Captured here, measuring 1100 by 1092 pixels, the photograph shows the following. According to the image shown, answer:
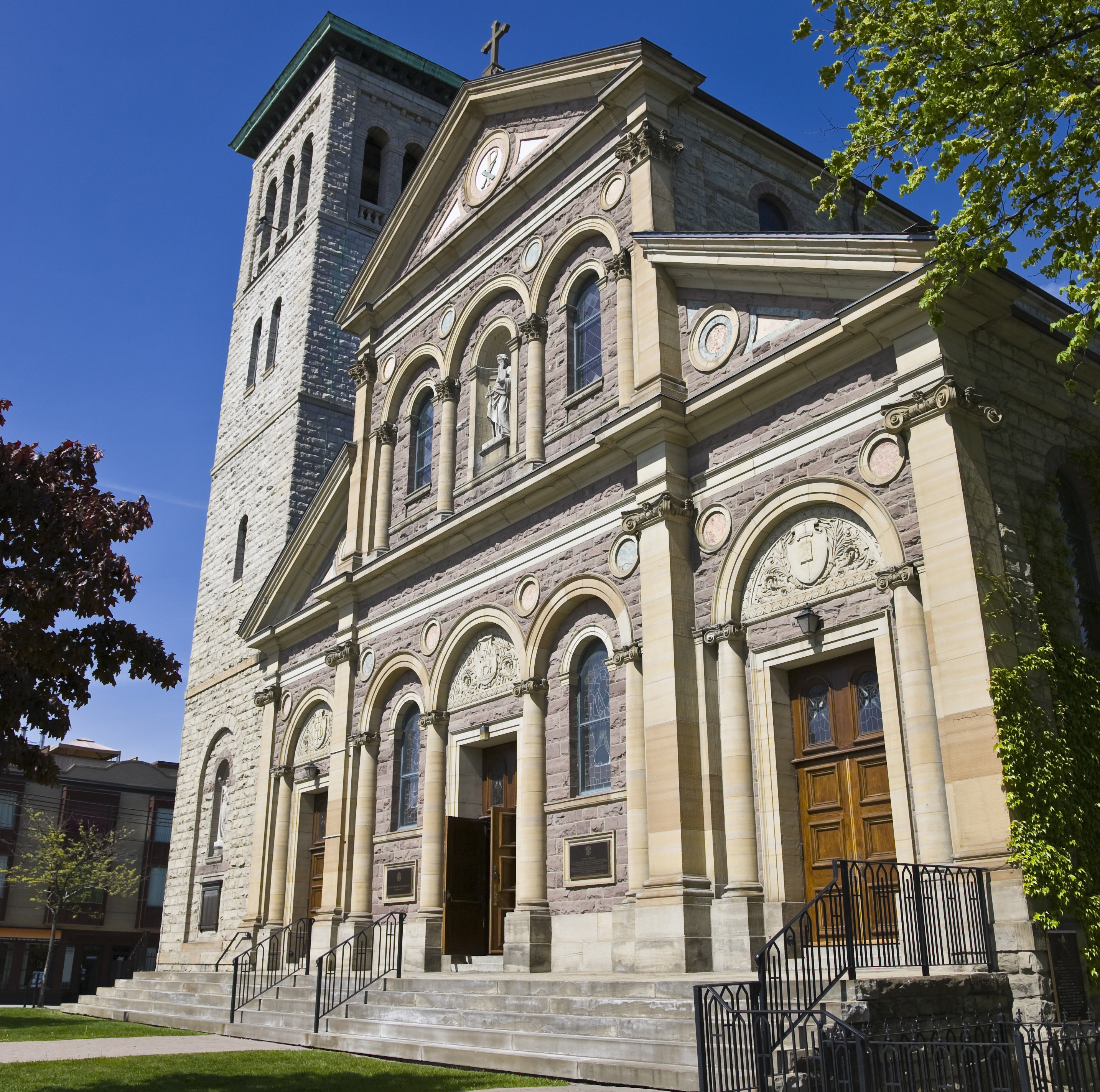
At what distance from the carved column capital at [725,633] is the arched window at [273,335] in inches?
849

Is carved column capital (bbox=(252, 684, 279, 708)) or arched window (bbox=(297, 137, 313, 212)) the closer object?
carved column capital (bbox=(252, 684, 279, 708))

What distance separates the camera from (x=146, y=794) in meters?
55.4

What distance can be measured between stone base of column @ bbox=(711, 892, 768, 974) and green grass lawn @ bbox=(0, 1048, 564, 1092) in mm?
3118

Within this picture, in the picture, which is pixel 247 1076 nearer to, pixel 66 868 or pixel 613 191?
pixel 613 191

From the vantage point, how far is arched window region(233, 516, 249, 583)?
3023 cm

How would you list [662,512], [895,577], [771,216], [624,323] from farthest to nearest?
[771,216], [624,323], [662,512], [895,577]

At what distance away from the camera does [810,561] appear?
533 inches

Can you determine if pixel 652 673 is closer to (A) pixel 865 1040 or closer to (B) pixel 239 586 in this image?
(A) pixel 865 1040

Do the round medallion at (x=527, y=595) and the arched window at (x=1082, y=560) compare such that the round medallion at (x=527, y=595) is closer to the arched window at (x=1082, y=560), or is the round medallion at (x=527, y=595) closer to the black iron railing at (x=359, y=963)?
the black iron railing at (x=359, y=963)

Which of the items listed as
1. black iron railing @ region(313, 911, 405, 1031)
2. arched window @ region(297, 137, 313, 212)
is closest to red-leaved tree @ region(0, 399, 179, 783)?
black iron railing @ region(313, 911, 405, 1031)

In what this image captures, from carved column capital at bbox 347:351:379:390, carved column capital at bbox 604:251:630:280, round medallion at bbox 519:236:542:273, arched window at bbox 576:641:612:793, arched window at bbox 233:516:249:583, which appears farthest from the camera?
arched window at bbox 233:516:249:583

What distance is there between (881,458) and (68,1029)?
14750 millimetres

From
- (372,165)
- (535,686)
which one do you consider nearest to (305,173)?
(372,165)

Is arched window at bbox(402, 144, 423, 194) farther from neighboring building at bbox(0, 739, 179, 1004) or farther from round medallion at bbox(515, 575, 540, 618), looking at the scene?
neighboring building at bbox(0, 739, 179, 1004)
